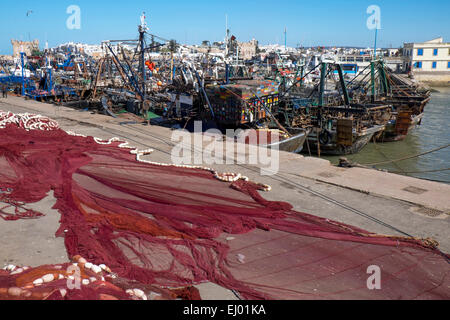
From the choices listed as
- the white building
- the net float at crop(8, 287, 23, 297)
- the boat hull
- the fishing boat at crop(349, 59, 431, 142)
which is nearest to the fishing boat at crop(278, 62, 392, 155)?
the boat hull

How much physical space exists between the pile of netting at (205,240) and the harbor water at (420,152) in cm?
695

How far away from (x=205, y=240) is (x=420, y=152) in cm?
1794

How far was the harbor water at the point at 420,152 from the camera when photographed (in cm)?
1572

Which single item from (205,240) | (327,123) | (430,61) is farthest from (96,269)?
(430,61)

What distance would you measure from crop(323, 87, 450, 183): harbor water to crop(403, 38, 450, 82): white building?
31796mm

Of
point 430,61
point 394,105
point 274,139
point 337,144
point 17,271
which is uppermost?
point 430,61

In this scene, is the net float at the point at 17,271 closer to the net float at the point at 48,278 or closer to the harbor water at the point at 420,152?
the net float at the point at 48,278

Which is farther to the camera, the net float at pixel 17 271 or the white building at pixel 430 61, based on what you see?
the white building at pixel 430 61

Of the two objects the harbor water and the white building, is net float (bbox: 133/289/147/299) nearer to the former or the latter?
the harbor water

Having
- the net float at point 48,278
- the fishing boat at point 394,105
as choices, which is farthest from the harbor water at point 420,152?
the net float at point 48,278

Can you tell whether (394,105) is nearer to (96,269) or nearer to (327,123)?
(327,123)

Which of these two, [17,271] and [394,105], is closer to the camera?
[17,271]

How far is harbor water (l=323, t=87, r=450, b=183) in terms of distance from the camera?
15.7 m

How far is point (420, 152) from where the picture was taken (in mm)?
19688
